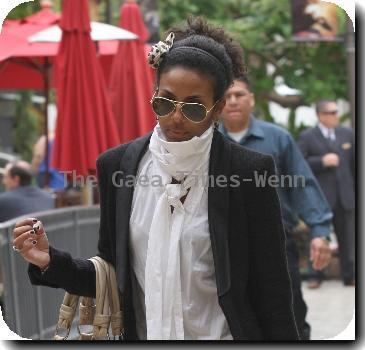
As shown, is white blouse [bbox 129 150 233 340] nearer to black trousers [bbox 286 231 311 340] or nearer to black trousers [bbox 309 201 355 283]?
black trousers [bbox 286 231 311 340]

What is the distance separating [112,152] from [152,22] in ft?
33.3

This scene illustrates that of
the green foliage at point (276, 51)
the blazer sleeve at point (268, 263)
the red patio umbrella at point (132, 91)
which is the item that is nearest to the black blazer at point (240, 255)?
the blazer sleeve at point (268, 263)

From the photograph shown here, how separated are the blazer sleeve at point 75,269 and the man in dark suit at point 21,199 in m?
5.45

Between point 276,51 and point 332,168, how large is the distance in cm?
769

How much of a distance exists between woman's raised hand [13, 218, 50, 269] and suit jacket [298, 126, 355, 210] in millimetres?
8623

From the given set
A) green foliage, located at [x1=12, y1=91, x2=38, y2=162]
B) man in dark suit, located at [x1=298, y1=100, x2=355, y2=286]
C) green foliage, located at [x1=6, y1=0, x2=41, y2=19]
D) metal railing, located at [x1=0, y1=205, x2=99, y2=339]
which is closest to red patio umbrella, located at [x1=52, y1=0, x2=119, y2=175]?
metal railing, located at [x1=0, y1=205, x2=99, y2=339]

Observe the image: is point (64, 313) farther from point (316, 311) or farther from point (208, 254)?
point (316, 311)

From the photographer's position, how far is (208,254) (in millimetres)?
3355

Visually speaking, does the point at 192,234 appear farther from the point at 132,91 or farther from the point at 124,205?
the point at 132,91

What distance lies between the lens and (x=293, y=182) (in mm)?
6195

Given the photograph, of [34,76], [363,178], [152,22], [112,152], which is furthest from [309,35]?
[112,152]

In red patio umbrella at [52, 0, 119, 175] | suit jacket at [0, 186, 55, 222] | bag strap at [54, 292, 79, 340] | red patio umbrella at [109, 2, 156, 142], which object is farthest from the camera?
red patio umbrella at [109, 2, 156, 142]

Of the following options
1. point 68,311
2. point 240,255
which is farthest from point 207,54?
point 68,311

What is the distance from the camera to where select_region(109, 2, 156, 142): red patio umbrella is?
9352 mm
